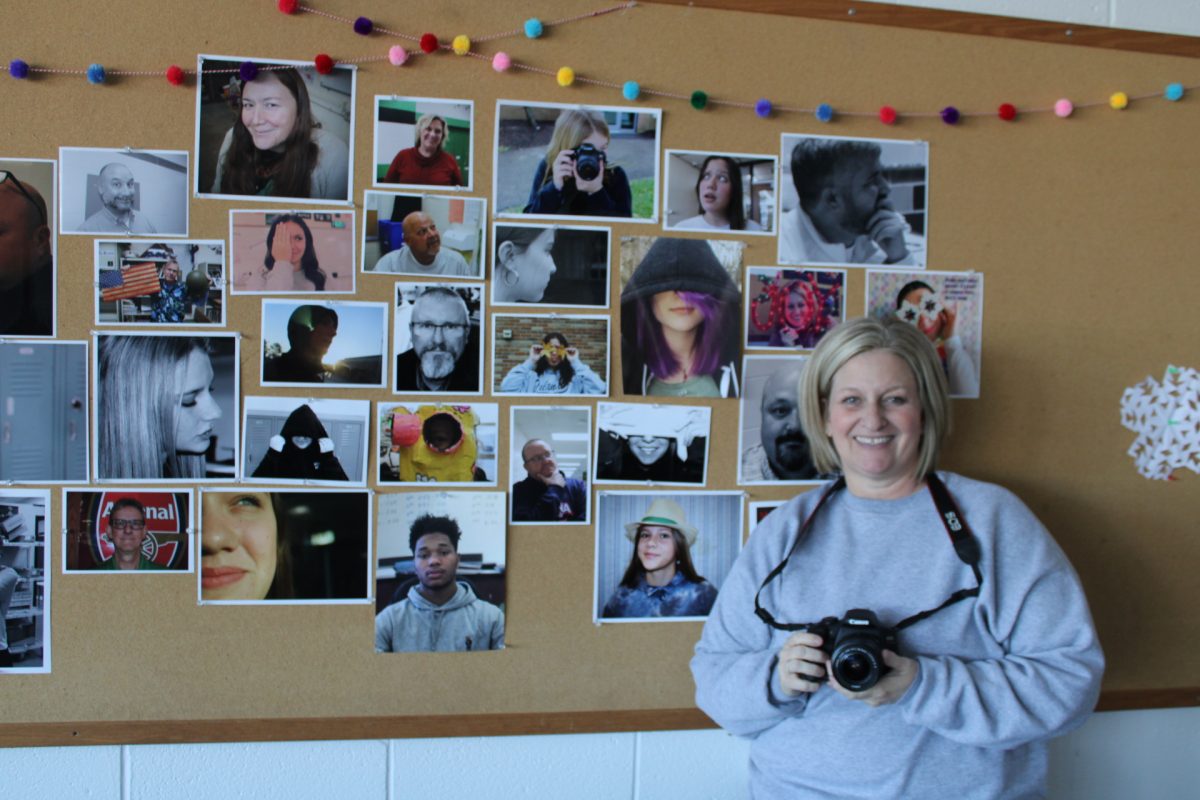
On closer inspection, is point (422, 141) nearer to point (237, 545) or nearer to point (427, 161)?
point (427, 161)

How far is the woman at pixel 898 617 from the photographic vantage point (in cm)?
101

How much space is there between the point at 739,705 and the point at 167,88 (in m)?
1.18

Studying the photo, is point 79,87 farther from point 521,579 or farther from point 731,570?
point 731,570

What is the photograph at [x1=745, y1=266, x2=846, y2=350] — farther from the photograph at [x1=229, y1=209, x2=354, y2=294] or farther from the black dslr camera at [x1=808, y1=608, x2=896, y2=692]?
the photograph at [x1=229, y1=209, x2=354, y2=294]

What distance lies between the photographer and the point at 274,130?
3.74 feet

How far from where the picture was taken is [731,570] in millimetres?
1167

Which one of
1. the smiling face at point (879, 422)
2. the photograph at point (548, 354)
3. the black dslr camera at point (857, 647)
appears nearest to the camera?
the black dslr camera at point (857, 647)

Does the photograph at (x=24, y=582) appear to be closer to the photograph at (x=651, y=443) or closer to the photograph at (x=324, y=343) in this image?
the photograph at (x=324, y=343)

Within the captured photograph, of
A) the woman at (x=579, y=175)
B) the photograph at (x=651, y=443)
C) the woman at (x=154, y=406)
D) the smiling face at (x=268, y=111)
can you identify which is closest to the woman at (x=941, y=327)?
the photograph at (x=651, y=443)

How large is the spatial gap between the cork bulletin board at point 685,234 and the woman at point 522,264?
54 mm

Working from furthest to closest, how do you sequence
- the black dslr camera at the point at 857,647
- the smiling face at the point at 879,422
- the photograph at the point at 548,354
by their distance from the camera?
the photograph at the point at 548,354 → the smiling face at the point at 879,422 → the black dslr camera at the point at 857,647

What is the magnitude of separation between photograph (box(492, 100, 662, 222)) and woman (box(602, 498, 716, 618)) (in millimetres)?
472

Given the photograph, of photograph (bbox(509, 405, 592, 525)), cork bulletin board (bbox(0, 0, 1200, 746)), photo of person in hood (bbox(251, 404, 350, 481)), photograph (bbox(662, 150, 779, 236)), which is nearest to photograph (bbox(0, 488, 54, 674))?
cork bulletin board (bbox(0, 0, 1200, 746))

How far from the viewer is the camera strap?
3.43 ft
